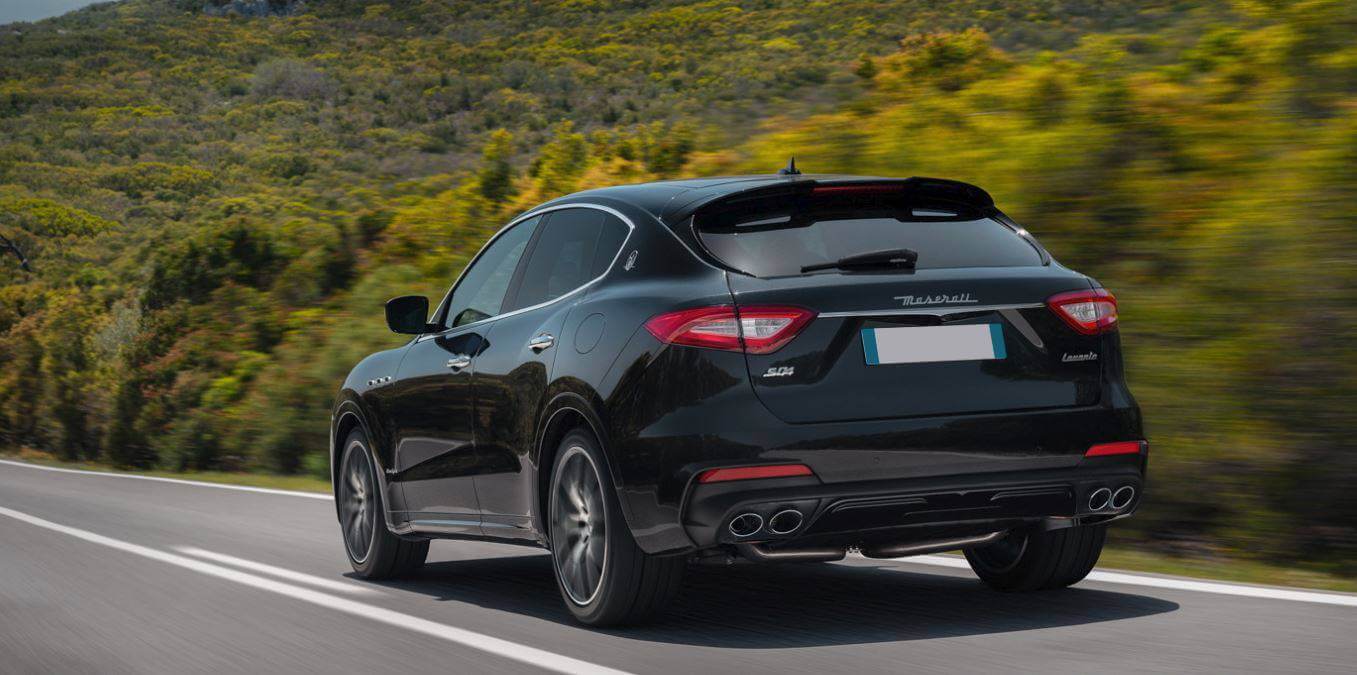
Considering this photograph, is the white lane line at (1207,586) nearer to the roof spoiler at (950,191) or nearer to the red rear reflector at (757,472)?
Result: the roof spoiler at (950,191)

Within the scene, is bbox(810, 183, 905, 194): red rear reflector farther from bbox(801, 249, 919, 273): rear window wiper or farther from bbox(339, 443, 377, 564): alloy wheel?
bbox(339, 443, 377, 564): alloy wheel

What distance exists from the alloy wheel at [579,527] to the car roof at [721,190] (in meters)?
0.93

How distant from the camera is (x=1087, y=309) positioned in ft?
19.4

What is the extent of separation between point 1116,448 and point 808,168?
808 centimetres

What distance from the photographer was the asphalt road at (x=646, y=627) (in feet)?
18.1

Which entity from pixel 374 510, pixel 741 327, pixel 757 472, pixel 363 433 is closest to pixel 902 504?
pixel 757 472

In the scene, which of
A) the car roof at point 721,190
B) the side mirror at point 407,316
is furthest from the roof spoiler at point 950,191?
the side mirror at point 407,316

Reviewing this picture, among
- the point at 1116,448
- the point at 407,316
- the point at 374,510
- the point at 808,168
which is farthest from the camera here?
the point at 808,168

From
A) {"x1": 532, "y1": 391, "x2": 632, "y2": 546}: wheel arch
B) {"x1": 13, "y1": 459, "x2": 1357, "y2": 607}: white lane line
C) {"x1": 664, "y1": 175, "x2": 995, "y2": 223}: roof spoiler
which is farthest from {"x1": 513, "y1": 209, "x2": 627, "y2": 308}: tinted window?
{"x1": 13, "y1": 459, "x2": 1357, "y2": 607}: white lane line

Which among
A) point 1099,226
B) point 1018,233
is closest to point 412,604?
point 1018,233

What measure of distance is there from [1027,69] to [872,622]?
738cm

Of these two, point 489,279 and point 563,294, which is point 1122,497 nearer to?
point 563,294

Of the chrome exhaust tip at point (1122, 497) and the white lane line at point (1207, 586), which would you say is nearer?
the chrome exhaust tip at point (1122, 497)

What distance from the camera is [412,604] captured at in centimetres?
759
